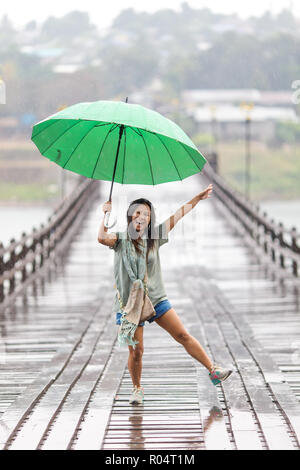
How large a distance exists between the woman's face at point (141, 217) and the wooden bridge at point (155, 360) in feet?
4.55

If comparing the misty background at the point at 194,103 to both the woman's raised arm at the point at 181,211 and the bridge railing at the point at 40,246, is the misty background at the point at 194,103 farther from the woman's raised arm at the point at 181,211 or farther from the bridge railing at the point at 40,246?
the woman's raised arm at the point at 181,211

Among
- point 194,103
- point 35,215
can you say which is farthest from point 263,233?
point 194,103

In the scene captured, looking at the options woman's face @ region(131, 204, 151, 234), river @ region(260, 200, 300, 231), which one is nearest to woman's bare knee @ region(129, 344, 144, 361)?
woman's face @ region(131, 204, 151, 234)

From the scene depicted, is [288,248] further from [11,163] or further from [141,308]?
[11,163]

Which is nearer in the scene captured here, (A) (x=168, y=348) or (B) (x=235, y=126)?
(A) (x=168, y=348)

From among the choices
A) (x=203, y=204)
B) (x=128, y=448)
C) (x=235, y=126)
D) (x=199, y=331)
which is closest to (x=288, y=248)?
(x=199, y=331)

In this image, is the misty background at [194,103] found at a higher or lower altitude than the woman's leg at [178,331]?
higher

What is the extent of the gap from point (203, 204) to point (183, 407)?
28191 millimetres

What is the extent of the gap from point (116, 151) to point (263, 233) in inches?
582

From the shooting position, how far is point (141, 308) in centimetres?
636

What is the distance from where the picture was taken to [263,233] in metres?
21.2

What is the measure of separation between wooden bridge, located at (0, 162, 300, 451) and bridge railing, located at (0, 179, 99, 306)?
0.21 feet

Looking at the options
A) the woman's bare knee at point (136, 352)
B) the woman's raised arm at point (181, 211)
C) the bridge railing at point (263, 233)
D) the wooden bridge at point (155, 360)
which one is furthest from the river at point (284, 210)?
the woman's bare knee at point (136, 352)

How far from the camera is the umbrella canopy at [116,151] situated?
662cm
